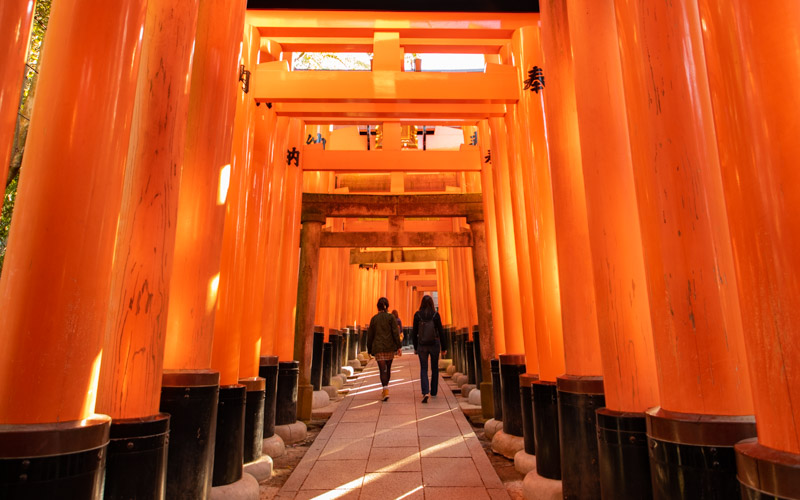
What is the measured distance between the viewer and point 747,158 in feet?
4.51

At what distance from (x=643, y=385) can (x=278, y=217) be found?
4951 mm

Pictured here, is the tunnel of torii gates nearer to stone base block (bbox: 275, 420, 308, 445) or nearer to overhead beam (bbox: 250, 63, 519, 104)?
overhead beam (bbox: 250, 63, 519, 104)

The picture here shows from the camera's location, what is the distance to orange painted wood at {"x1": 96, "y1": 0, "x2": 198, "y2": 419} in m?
2.40

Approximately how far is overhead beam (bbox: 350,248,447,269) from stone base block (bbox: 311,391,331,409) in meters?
5.50

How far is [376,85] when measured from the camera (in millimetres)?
5434

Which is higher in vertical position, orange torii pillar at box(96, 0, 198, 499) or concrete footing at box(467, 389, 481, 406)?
orange torii pillar at box(96, 0, 198, 499)

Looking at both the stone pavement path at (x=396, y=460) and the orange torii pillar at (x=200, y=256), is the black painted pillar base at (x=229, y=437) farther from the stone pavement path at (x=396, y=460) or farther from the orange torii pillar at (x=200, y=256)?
the orange torii pillar at (x=200, y=256)

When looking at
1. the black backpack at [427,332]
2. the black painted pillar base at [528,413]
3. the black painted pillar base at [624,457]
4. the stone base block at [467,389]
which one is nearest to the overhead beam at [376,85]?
the black painted pillar base at [528,413]

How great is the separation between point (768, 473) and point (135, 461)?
2369 mm

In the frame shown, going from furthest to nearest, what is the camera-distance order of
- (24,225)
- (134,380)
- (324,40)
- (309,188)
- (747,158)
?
(309,188)
(324,40)
(134,380)
(24,225)
(747,158)

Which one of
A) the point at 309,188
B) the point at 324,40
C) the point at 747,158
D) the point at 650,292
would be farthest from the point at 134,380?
the point at 309,188

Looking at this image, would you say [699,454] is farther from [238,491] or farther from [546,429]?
[238,491]

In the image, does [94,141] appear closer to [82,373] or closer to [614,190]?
[82,373]

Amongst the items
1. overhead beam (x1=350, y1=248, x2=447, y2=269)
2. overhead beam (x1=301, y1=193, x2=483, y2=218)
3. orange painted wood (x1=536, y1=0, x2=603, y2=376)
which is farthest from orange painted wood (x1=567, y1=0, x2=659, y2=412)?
overhead beam (x1=350, y1=248, x2=447, y2=269)
